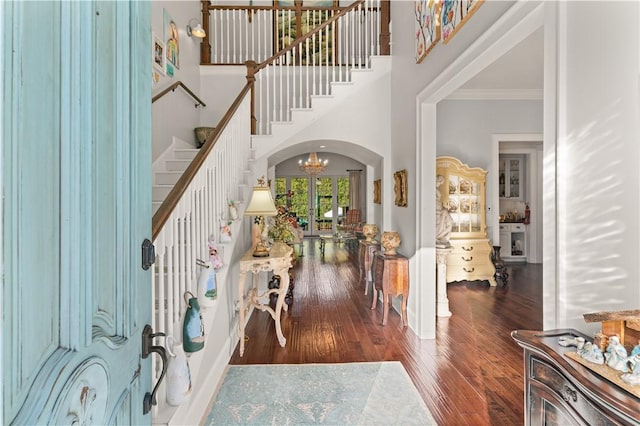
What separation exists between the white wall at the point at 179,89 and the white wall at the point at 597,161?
4009 mm

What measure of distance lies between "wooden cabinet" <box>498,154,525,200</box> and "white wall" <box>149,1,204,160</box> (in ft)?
20.8

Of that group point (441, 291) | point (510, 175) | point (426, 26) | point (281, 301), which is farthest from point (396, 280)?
point (510, 175)

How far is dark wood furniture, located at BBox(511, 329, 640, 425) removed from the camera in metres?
1.02

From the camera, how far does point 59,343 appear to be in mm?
603

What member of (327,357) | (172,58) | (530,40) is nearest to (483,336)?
(327,357)

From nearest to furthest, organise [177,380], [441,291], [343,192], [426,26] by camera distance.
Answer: [177,380], [426,26], [441,291], [343,192]

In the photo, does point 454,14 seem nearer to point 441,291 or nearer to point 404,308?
point 404,308

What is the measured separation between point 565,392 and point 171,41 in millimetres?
5249

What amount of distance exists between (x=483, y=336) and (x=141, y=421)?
3.52 metres

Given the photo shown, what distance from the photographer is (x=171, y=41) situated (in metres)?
4.59

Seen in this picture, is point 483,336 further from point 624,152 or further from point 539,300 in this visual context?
point 624,152

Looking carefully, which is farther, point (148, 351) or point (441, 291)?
point (441, 291)

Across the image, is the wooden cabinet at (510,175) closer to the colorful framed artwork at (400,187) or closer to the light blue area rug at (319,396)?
the colorful framed artwork at (400,187)

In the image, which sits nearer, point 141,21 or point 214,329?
point 141,21
